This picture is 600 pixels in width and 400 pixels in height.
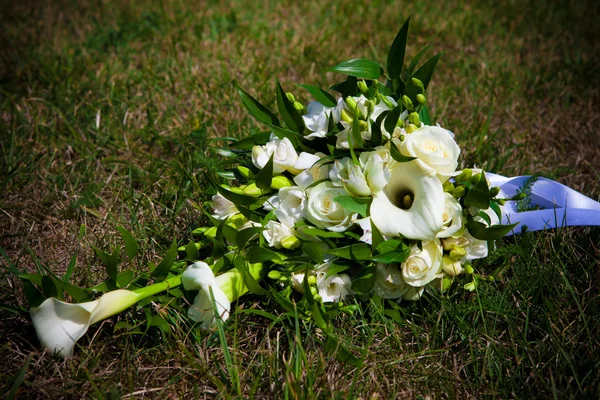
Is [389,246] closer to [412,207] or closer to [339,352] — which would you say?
[412,207]

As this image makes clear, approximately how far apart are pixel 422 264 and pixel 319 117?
41 cm

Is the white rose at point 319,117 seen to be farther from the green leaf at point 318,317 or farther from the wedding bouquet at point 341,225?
the green leaf at point 318,317

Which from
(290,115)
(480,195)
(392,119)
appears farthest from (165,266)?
(480,195)

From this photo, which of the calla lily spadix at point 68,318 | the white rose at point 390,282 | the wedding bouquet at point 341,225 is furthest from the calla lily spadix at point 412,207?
the calla lily spadix at point 68,318

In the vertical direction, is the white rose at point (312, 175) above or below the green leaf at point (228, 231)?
above

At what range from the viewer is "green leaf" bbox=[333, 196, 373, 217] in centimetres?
107

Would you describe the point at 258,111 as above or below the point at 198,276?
above

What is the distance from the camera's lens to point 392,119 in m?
1.09

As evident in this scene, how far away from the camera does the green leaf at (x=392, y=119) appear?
1.08 m

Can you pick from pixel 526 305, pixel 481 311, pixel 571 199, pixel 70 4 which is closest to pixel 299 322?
pixel 481 311

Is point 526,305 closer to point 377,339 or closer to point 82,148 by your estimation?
point 377,339

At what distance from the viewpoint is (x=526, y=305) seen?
120 cm

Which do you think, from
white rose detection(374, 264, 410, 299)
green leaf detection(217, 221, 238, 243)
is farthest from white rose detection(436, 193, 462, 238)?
green leaf detection(217, 221, 238, 243)

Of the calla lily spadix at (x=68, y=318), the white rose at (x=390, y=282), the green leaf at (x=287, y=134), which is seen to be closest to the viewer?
the calla lily spadix at (x=68, y=318)
